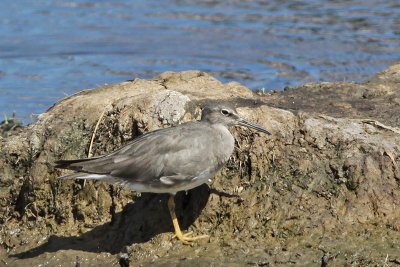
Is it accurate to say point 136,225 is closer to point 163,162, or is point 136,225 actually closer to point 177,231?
point 177,231

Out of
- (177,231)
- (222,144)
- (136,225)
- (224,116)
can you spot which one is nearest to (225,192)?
(222,144)

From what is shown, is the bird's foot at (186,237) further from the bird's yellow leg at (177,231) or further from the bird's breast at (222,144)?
the bird's breast at (222,144)

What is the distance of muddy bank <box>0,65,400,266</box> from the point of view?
8898 millimetres

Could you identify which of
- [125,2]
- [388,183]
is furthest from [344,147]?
[125,2]

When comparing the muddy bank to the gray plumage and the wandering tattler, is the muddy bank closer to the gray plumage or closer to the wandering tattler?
the wandering tattler

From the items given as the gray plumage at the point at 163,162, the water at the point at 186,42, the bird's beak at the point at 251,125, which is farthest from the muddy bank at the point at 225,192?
the water at the point at 186,42

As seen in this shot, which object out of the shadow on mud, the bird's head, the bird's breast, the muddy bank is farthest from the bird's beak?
the shadow on mud

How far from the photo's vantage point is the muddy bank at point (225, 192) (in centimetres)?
890

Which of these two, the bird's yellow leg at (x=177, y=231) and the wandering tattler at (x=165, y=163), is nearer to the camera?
the wandering tattler at (x=165, y=163)

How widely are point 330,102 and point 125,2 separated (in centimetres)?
1132

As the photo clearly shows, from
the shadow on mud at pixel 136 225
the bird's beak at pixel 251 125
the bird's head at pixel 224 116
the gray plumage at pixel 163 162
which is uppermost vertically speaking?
the bird's head at pixel 224 116

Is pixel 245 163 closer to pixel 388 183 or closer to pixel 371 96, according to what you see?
pixel 388 183

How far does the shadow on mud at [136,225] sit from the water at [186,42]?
5076mm

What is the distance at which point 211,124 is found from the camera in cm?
928
